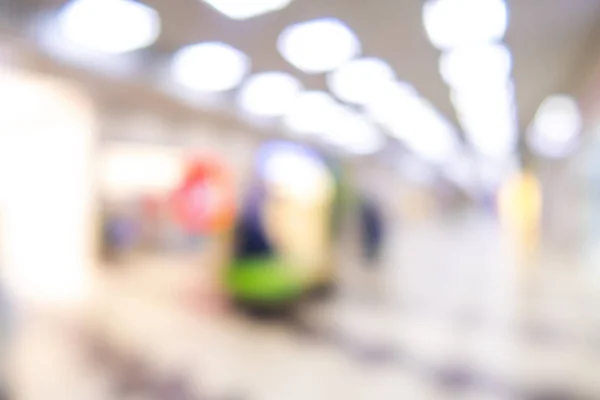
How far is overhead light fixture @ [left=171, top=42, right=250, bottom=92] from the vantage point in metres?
0.42

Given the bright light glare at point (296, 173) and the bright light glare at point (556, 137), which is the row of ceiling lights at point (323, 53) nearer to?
the bright light glare at point (556, 137)

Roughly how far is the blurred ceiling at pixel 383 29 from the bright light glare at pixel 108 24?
0.01 metres

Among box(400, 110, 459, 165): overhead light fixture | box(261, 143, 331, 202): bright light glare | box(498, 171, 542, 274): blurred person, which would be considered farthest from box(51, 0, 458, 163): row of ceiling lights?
box(498, 171, 542, 274): blurred person

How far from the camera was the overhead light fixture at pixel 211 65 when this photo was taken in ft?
1.38

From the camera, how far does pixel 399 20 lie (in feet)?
1.12

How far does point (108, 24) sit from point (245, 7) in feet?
0.54

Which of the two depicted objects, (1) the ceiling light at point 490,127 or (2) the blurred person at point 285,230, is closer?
(1) the ceiling light at point 490,127

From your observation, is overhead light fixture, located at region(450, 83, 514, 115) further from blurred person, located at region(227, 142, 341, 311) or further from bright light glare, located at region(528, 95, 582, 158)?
blurred person, located at region(227, 142, 341, 311)

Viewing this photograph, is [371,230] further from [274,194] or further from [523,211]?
[523,211]

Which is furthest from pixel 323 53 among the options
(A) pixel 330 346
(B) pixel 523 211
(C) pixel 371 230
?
(B) pixel 523 211

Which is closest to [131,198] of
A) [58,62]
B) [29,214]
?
[29,214]

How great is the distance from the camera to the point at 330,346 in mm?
1838

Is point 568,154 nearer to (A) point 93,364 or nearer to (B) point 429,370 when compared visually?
(B) point 429,370

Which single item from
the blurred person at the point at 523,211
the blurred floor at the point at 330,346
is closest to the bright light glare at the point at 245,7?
the blurred floor at the point at 330,346
